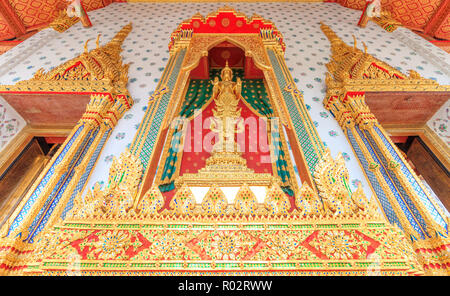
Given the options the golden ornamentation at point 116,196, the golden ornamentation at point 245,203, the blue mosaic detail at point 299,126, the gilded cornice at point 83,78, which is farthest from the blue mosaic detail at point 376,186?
the gilded cornice at point 83,78

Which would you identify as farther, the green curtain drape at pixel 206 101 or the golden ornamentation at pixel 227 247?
the green curtain drape at pixel 206 101

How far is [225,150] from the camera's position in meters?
3.83

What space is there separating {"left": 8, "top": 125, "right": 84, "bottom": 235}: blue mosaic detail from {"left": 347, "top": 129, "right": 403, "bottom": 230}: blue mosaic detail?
160 inches

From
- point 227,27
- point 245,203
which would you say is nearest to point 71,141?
point 245,203

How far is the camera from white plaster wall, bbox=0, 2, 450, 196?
371 cm

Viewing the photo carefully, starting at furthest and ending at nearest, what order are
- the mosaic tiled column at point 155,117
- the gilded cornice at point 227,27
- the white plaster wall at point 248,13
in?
the gilded cornice at point 227,27 < the white plaster wall at point 248,13 < the mosaic tiled column at point 155,117

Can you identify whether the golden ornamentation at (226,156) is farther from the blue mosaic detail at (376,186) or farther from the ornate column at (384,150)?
the ornate column at (384,150)

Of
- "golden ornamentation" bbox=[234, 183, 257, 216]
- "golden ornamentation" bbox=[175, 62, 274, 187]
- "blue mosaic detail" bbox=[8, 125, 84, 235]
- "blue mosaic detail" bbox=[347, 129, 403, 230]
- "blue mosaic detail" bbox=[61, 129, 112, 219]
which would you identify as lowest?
"golden ornamentation" bbox=[175, 62, 274, 187]

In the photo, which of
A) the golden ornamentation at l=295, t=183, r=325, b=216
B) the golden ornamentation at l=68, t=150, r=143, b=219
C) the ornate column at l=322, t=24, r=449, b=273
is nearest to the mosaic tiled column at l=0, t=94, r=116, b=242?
the golden ornamentation at l=68, t=150, r=143, b=219

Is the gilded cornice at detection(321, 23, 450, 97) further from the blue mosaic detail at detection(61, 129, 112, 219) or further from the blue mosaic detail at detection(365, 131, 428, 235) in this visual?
the blue mosaic detail at detection(61, 129, 112, 219)

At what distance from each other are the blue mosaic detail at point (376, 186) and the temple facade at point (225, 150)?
0.02m

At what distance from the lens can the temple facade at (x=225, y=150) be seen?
183 centimetres

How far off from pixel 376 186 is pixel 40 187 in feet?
14.1
